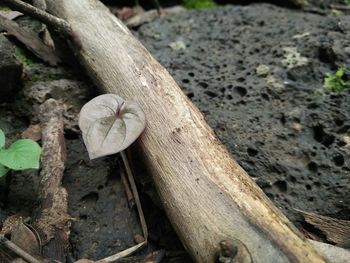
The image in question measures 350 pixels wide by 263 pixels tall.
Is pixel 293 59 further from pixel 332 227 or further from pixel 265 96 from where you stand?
pixel 332 227

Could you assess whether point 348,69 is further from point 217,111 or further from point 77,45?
point 77,45

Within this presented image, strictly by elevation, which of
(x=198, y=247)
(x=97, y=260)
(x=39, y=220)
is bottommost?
(x=97, y=260)

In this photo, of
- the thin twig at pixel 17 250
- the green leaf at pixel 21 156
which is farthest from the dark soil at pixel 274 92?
the thin twig at pixel 17 250

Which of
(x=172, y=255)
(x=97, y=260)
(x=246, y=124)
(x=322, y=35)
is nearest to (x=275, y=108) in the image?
(x=246, y=124)

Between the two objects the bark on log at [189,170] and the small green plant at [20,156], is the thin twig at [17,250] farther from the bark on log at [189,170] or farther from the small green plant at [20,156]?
the bark on log at [189,170]

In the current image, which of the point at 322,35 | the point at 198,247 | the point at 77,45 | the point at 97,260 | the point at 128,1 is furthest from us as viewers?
the point at 128,1

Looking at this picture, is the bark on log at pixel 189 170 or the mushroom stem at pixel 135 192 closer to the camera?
the bark on log at pixel 189 170
